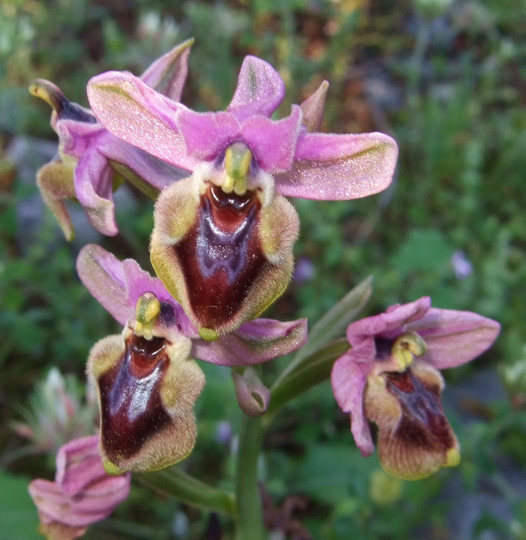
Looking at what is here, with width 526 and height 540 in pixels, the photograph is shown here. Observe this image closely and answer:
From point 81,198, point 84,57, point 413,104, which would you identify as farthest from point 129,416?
point 84,57

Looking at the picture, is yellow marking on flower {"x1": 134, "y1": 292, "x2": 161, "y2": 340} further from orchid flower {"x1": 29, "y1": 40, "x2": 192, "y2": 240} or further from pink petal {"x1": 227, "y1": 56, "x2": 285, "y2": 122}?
pink petal {"x1": 227, "y1": 56, "x2": 285, "y2": 122}

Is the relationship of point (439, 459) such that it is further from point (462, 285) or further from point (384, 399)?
point (462, 285)

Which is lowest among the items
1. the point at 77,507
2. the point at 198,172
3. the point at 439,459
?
the point at 77,507

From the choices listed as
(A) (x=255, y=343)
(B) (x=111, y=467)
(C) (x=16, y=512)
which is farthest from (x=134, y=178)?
(C) (x=16, y=512)

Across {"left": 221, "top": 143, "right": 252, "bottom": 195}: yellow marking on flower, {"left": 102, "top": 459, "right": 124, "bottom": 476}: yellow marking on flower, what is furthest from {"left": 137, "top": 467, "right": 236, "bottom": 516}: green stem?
{"left": 221, "top": 143, "right": 252, "bottom": 195}: yellow marking on flower

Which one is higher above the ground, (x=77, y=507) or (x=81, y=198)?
(x=81, y=198)

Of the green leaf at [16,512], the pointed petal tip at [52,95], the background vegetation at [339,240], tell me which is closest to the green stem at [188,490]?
the background vegetation at [339,240]

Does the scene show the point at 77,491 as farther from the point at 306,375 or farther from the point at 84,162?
the point at 84,162
